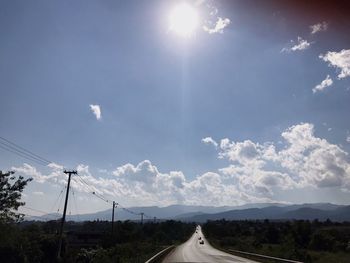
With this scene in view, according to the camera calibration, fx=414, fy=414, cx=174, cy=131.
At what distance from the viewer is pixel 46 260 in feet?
209

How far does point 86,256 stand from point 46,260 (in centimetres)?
925

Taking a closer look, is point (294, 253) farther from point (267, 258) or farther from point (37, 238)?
point (37, 238)

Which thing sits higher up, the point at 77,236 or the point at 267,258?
the point at 77,236

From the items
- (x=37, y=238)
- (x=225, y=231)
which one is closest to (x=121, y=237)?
(x=37, y=238)

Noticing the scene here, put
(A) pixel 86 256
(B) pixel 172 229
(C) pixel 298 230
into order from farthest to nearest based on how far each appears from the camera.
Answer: (B) pixel 172 229
(C) pixel 298 230
(A) pixel 86 256

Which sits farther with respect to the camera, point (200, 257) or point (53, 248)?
point (53, 248)

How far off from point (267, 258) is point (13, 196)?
31244 millimetres

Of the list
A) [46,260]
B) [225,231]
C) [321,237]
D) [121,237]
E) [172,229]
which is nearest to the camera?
[46,260]

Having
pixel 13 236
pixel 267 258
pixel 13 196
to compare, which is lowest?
pixel 267 258

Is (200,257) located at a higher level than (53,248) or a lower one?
lower

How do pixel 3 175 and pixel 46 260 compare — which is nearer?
pixel 3 175

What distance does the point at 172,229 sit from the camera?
498 feet

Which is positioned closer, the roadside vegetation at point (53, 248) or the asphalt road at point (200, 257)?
the roadside vegetation at point (53, 248)

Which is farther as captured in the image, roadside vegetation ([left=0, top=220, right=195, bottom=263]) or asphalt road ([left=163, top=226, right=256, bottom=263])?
asphalt road ([left=163, top=226, right=256, bottom=263])
